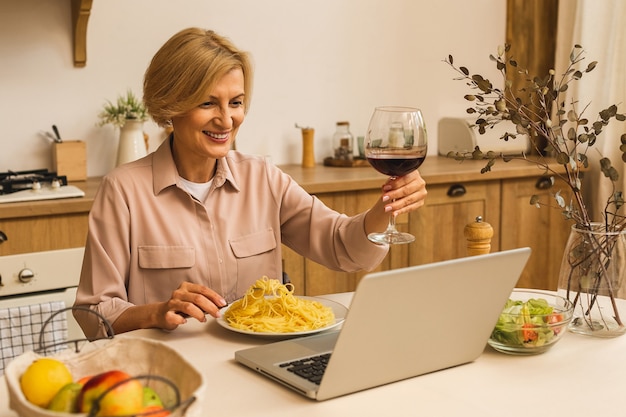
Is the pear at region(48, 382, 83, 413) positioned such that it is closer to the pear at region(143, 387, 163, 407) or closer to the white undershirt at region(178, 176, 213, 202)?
the pear at region(143, 387, 163, 407)

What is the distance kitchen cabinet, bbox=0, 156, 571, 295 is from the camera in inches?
114

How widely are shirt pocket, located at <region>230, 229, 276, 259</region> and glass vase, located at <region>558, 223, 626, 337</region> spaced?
83 cm

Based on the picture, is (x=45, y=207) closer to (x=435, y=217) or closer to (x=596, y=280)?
(x=435, y=217)

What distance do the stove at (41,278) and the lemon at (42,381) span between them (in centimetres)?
183

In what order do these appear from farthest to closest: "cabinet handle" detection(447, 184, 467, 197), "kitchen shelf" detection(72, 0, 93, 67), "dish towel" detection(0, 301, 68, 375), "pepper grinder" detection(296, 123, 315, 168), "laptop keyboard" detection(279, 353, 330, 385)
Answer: "pepper grinder" detection(296, 123, 315, 168), "cabinet handle" detection(447, 184, 467, 197), "kitchen shelf" detection(72, 0, 93, 67), "dish towel" detection(0, 301, 68, 375), "laptop keyboard" detection(279, 353, 330, 385)

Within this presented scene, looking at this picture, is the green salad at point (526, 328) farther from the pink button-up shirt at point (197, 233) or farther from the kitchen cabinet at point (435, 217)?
the kitchen cabinet at point (435, 217)

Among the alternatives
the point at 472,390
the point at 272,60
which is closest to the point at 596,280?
the point at 472,390

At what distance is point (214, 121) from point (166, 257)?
Result: 352 millimetres

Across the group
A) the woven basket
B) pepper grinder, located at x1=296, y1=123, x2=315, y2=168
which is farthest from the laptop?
pepper grinder, located at x1=296, y1=123, x2=315, y2=168

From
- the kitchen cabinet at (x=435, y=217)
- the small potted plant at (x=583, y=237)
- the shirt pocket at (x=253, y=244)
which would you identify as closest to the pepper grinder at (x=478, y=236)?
the small potted plant at (x=583, y=237)

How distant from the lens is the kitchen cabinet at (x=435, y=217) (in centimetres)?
288

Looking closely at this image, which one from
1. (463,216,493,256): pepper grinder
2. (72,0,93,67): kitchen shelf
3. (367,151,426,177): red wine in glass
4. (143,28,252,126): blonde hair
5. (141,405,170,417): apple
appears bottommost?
(141,405,170,417): apple

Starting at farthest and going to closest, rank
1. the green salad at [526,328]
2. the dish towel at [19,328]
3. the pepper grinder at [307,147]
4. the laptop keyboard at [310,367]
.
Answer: the pepper grinder at [307,147], the dish towel at [19,328], the green salad at [526,328], the laptop keyboard at [310,367]

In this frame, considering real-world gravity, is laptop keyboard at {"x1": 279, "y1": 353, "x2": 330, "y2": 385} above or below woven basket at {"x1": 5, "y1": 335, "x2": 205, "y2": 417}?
below
